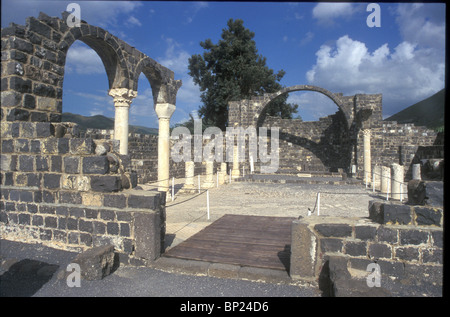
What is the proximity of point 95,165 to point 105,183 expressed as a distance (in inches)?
11.4

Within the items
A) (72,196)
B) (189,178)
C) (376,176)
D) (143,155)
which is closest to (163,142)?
(189,178)

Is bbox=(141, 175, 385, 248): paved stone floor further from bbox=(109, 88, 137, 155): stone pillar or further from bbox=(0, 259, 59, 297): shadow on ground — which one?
bbox=(109, 88, 137, 155): stone pillar

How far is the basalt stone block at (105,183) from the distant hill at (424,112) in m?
46.0

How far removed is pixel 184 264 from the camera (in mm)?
4055

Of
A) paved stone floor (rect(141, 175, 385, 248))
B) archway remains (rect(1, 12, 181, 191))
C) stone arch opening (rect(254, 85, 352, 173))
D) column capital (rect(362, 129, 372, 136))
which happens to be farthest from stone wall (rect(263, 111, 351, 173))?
archway remains (rect(1, 12, 181, 191))

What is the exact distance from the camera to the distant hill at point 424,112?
4237 centimetres

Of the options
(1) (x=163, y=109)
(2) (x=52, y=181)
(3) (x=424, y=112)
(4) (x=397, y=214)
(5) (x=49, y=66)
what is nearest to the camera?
(4) (x=397, y=214)

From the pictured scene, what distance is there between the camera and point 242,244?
498 centimetres

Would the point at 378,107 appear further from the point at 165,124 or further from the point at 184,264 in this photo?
the point at 184,264

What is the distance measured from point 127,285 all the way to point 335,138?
20951 millimetres

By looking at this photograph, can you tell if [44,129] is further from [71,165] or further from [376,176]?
[376,176]

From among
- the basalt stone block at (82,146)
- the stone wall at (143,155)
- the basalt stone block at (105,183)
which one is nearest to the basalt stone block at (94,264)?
the basalt stone block at (105,183)

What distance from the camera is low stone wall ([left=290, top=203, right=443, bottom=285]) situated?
10.8ft

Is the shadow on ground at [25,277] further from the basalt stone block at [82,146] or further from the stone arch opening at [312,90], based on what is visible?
the stone arch opening at [312,90]
